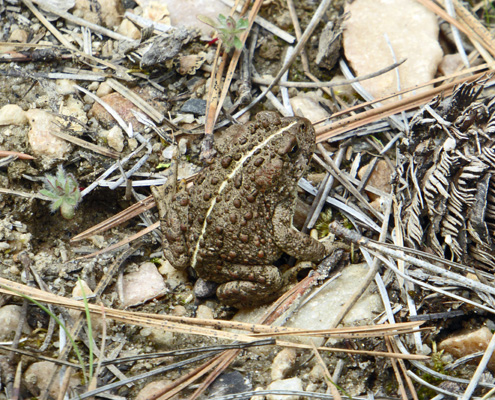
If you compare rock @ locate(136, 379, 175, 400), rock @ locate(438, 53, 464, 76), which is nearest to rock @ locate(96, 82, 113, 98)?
rock @ locate(136, 379, 175, 400)

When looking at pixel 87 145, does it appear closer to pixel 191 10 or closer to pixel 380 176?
pixel 191 10

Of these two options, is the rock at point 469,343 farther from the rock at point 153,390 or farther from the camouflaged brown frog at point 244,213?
the rock at point 153,390

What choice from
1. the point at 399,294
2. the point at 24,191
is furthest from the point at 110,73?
the point at 399,294

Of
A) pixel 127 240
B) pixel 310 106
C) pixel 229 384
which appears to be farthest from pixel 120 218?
pixel 310 106

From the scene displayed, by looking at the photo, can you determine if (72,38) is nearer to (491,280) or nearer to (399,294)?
(399,294)

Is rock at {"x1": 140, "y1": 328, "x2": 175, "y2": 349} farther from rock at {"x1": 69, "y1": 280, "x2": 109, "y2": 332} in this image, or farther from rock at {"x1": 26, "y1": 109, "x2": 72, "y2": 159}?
rock at {"x1": 26, "y1": 109, "x2": 72, "y2": 159}

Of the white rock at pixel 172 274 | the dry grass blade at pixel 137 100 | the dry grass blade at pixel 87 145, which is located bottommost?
the white rock at pixel 172 274

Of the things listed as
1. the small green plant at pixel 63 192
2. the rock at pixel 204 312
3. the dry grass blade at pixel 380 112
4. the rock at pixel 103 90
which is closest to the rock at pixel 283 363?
the rock at pixel 204 312
